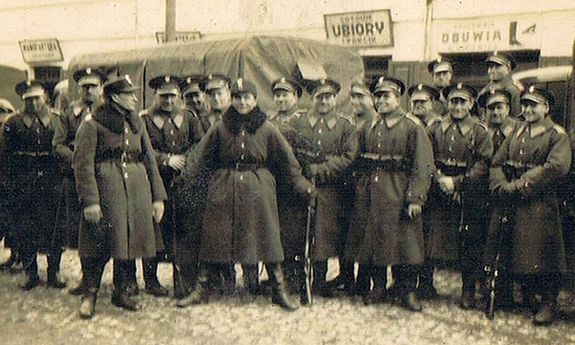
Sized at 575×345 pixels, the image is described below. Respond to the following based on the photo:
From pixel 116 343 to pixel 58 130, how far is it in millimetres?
2446

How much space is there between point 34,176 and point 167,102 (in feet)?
5.31

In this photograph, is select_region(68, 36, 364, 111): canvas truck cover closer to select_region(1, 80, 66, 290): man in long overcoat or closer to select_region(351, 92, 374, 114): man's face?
select_region(351, 92, 374, 114): man's face

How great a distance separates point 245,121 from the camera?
227 inches

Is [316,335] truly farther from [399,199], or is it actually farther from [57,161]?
[57,161]

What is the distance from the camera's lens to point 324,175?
6.08m

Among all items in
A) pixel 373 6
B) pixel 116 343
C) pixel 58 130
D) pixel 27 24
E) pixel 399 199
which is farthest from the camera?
pixel 27 24

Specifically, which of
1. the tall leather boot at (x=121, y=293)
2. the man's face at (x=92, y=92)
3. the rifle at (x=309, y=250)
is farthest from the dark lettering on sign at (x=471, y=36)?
the tall leather boot at (x=121, y=293)

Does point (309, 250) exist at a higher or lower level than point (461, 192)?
lower

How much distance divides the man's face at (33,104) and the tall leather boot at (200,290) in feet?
7.72

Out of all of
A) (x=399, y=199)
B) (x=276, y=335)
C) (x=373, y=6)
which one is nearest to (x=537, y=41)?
(x=373, y=6)

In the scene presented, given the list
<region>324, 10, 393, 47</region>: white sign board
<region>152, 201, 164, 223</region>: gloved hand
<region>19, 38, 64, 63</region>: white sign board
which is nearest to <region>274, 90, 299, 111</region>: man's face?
<region>152, 201, 164, 223</region>: gloved hand

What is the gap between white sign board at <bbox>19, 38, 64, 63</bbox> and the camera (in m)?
18.6

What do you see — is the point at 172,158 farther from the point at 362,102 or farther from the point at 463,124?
the point at 463,124

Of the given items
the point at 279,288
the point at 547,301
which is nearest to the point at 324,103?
the point at 279,288
